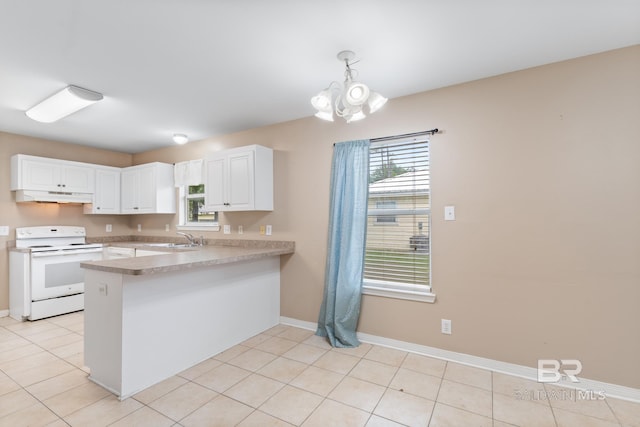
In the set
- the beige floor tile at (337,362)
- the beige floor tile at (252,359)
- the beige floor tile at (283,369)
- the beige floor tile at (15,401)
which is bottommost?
the beige floor tile at (337,362)

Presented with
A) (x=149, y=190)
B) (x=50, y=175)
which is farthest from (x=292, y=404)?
(x=50, y=175)

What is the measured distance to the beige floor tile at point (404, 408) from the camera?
1.89 metres

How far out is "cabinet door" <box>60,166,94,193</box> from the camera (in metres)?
4.27

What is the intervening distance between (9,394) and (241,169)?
8.51 ft

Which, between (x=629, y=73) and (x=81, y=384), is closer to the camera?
(x=629, y=73)

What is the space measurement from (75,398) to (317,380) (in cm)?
167

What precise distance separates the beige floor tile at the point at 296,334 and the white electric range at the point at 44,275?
2.95 metres

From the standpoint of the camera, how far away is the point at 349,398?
6.95ft

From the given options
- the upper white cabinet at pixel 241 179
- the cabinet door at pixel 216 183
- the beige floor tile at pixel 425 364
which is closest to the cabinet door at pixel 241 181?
the upper white cabinet at pixel 241 179

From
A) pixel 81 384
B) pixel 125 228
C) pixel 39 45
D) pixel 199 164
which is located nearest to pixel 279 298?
pixel 81 384

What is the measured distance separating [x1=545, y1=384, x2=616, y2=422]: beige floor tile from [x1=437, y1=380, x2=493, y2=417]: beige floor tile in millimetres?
421

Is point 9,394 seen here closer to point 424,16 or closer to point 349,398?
point 349,398

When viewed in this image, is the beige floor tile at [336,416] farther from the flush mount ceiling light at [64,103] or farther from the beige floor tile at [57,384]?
the flush mount ceiling light at [64,103]

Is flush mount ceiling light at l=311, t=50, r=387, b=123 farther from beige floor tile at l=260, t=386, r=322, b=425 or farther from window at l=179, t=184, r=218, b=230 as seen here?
window at l=179, t=184, r=218, b=230
